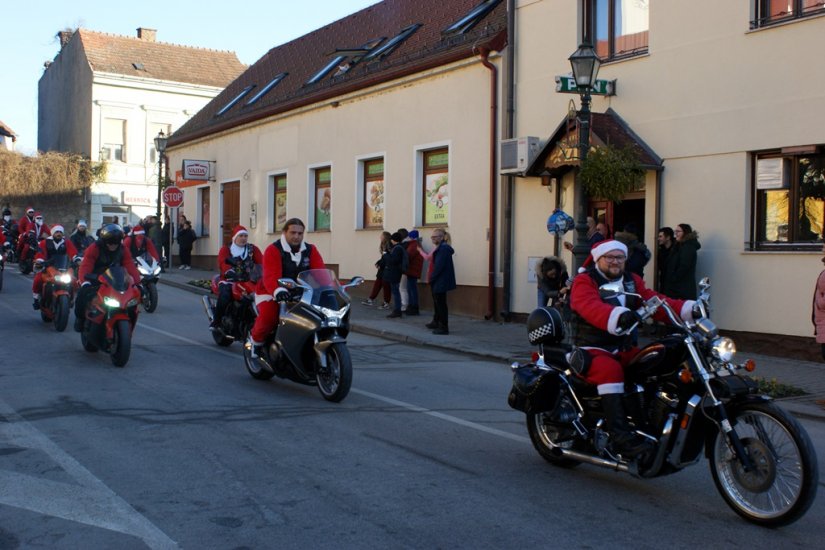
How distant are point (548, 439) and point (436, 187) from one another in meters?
13.1

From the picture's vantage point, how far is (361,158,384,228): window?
21.1m

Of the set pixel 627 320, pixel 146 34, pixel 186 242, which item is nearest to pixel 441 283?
pixel 627 320

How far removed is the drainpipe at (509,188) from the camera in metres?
16.8

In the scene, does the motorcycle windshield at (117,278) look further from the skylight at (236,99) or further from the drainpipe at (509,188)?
the skylight at (236,99)

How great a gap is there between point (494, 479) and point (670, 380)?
136cm

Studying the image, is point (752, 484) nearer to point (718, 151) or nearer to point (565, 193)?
point (718, 151)

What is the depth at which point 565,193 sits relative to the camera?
15930 mm

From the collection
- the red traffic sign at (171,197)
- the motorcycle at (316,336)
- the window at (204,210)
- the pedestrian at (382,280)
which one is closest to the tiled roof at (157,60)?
the window at (204,210)

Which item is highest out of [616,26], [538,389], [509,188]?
[616,26]

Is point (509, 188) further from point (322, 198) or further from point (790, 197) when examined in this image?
point (322, 198)

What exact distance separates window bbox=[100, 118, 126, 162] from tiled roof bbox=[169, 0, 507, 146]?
43.2 feet

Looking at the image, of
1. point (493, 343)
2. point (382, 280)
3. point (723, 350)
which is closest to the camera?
point (723, 350)

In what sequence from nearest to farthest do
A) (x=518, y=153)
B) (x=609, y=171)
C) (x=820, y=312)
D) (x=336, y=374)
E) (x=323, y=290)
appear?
1. (x=336, y=374)
2. (x=323, y=290)
3. (x=820, y=312)
4. (x=609, y=171)
5. (x=518, y=153)

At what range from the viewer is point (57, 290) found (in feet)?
45.1
